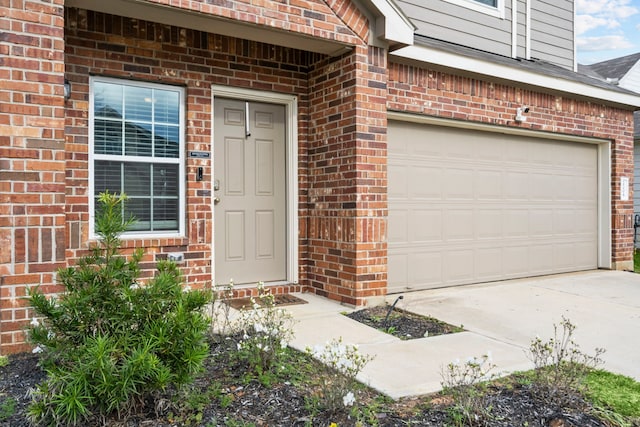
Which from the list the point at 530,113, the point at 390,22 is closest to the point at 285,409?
the point at 390,22

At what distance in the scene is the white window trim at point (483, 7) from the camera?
7.96 meters

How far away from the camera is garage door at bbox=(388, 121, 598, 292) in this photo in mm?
6766

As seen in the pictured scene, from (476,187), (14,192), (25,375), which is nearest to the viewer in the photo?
(25,375)

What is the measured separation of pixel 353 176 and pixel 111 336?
3.43 metres

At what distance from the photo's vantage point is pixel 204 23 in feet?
16.5

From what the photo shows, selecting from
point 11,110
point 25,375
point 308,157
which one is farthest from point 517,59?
point 25,375

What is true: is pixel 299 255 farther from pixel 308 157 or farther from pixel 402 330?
pixel 402 330

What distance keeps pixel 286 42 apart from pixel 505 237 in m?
4.31

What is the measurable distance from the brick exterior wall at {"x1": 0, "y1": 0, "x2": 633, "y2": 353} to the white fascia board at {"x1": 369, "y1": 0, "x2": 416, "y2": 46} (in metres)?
0.19

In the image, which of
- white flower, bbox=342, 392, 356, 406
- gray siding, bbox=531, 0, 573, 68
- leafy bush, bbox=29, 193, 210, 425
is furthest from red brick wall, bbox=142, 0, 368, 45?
gray siding, bbox=531, 0, 573, 68

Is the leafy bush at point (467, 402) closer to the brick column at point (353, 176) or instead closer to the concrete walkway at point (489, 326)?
the concrete walkway at point (489, 326)

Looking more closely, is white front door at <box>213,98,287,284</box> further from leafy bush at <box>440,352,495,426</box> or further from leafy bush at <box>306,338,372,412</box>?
leafy bush at <box>440,352,495,426</box>

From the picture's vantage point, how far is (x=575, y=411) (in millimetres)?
3137

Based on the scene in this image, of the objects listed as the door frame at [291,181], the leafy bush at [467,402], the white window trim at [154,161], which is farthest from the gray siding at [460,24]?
the leafy bush at [467,402]
